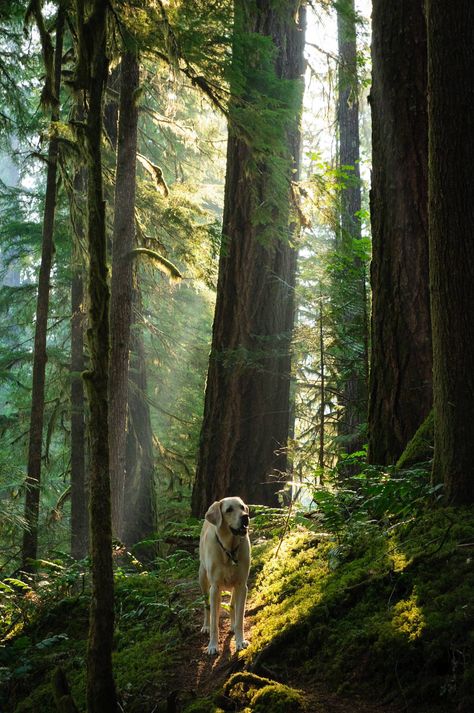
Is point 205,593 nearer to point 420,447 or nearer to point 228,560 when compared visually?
point 228,560

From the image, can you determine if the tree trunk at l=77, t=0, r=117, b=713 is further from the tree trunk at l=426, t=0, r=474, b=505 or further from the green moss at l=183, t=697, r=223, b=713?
the tree trunk at l=426, t=0, r=474, b=505

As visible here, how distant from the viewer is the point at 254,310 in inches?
476

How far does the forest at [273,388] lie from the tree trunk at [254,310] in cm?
4

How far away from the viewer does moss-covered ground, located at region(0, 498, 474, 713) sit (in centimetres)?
389

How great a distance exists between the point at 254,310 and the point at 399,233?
15.4ft

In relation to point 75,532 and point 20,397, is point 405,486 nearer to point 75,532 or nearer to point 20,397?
point 75,532

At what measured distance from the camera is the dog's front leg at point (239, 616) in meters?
5.14

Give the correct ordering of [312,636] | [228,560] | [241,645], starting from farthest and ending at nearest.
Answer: [228,560] < [241,645] < [312,636]

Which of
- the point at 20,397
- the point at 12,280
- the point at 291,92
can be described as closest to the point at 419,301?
the point at 291,92

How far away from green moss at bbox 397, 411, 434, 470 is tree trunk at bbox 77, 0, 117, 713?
3.07 metres

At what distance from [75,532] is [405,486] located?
12.6m

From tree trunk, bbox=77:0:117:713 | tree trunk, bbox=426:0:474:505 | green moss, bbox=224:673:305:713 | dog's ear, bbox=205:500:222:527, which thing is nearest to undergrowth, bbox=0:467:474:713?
green moss, bbox=224:673:305:713

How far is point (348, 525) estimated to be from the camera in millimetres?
6035

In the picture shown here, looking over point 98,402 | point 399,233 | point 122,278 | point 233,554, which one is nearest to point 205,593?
point 233,554
